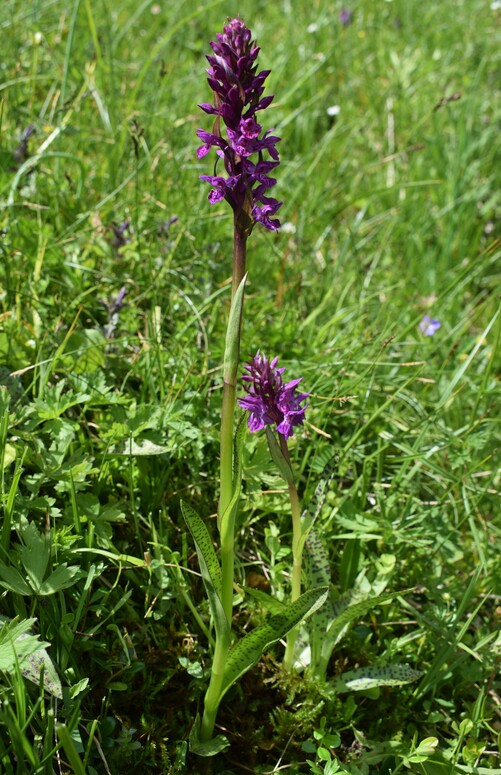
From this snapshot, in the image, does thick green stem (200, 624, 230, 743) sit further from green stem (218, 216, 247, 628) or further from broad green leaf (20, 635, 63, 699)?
broad green leaf (20, 635, 63, 699)

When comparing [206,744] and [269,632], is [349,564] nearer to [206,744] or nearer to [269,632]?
[269,632]

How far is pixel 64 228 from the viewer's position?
2.90 meters

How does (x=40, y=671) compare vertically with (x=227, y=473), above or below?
below

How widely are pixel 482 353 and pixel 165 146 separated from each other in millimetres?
1820

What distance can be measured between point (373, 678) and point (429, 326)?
1664 millimetres

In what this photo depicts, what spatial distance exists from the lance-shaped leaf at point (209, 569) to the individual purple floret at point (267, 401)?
0.28 metres

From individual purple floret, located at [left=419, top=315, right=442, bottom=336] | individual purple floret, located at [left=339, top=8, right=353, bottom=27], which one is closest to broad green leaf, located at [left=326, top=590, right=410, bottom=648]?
individual purple floret, located at [left=419, top=315, right=442, bottom=336]

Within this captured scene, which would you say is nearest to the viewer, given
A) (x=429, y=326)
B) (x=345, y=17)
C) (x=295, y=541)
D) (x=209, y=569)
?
(x=209, y=569)

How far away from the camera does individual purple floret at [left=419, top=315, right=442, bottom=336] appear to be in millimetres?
A: 3049

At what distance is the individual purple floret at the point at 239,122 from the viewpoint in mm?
1406

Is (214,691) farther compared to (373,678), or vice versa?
(373,678)

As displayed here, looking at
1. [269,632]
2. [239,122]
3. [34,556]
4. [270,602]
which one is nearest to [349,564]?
[270,602]

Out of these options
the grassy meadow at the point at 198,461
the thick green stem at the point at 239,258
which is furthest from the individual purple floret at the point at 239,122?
the grassy meadow at the point at 198,461

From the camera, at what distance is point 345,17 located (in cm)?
527
